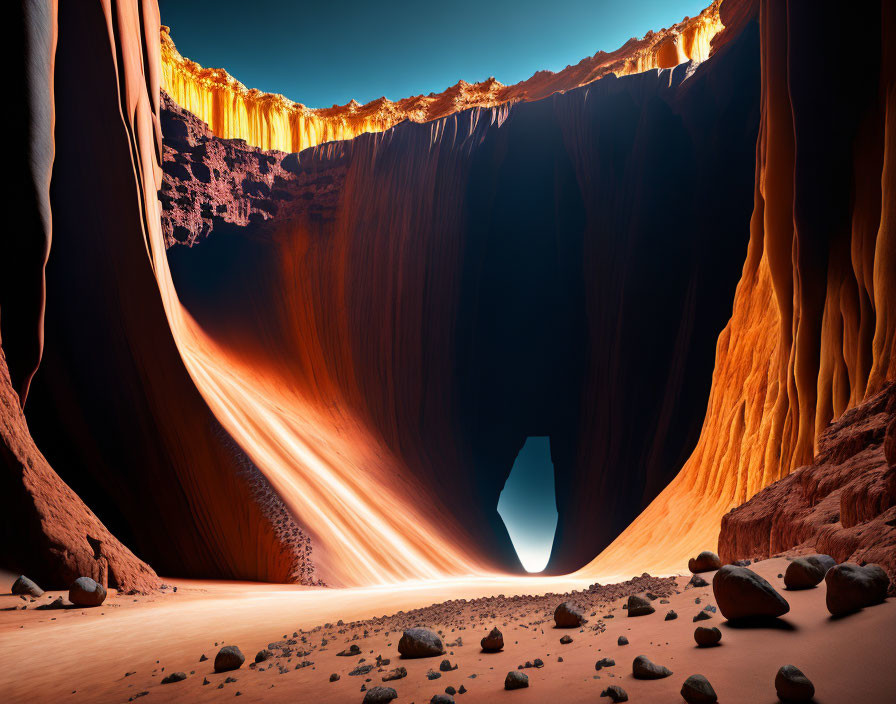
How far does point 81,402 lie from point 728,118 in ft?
58.0

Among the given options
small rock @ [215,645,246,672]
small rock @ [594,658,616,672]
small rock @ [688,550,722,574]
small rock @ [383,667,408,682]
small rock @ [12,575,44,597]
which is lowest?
small rock @ [12,575,44,597]

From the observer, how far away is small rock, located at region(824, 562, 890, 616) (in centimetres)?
203

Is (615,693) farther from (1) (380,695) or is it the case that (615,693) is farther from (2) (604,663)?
(1) (380,695)

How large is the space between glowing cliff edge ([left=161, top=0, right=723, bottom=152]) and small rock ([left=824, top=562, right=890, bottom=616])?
29.0m

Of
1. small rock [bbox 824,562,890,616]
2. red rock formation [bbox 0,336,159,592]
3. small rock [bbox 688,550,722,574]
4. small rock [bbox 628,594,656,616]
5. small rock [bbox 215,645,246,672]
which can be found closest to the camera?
small rock [bbox 824,562,890,616]

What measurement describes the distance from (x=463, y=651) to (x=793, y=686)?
164 centimetres

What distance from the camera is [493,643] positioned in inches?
111

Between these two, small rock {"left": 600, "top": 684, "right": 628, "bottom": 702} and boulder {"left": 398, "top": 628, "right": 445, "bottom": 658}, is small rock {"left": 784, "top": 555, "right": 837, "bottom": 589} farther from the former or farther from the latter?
boulder {"left": 398, "top": 628, "right": 445, "bottom": 658}

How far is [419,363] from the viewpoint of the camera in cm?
1847

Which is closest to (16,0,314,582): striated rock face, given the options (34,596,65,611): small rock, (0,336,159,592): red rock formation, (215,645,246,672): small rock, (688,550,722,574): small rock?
(0,336,159,592): red rock formation

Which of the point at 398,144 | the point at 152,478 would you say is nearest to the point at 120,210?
the point at 152,478

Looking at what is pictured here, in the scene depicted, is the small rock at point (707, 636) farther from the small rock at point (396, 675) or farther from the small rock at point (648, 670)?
the small rock at point (396, 675)

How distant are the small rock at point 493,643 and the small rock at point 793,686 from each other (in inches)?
54.7

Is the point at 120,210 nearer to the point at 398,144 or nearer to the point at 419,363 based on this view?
the point at 419,363
